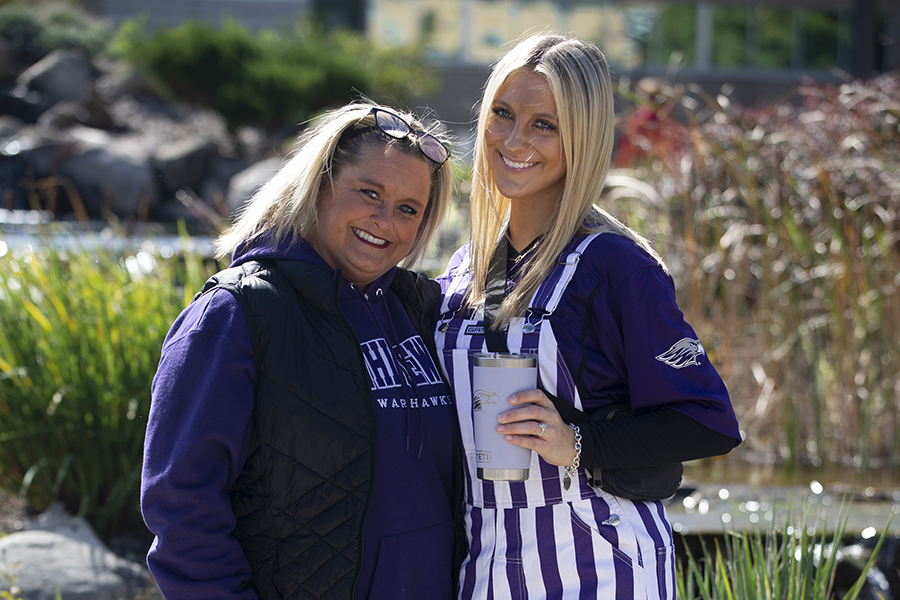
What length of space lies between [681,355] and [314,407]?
0.83m

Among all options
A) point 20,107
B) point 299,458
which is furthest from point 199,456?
point 20,107

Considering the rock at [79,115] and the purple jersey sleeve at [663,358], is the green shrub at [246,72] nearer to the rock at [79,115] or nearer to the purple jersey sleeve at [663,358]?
the rock at [79,115]

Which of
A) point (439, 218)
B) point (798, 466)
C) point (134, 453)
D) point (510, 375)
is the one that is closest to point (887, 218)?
point (798, 466)

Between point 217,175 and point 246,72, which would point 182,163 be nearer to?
point 217,175

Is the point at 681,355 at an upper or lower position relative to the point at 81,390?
upper

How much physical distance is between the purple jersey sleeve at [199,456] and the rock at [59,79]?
69.1 feet

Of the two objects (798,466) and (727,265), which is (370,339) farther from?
(798,466)

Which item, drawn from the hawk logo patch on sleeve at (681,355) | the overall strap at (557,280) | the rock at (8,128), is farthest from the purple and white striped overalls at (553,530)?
the rock at (8,128)

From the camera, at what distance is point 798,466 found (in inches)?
211

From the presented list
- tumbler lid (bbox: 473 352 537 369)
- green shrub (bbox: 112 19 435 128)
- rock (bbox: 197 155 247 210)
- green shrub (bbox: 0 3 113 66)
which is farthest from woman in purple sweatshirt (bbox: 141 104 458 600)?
green shrub (bbox: 0 3 113 66)

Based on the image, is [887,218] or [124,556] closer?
[124,556]

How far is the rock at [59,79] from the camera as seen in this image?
21.5 meters

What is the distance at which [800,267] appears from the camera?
5.17 metres

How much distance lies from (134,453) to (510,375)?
2.59 m
